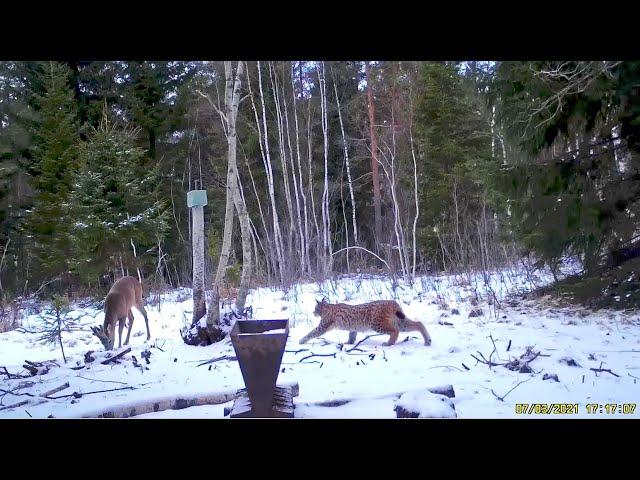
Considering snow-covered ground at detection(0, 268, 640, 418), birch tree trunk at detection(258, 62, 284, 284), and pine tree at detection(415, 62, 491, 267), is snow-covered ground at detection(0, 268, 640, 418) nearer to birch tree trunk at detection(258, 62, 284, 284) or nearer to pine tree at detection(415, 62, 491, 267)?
birch tree trunk at detection(258, 62, 284, 284)

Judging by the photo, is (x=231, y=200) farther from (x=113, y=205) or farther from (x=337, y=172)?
(x=337, y=172)

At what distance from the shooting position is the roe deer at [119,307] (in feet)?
11.4

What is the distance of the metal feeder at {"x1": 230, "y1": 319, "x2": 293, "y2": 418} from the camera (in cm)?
229

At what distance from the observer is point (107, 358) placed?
3.27m

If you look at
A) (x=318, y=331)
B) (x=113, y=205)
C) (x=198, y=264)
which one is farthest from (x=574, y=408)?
(x=113, y=205)

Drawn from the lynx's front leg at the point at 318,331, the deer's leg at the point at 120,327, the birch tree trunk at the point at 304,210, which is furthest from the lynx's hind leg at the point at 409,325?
the deer's leg at the point at 120,327

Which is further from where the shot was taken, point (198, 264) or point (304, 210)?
point (304, 210)

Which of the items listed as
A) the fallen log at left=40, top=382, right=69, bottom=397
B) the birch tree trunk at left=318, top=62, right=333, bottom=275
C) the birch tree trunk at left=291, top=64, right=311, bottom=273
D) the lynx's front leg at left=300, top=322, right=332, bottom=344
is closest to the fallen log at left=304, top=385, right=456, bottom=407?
the lynx's front leg at left=300, top=322, right=332, bottom=344

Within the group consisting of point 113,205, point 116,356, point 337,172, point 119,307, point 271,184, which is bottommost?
point 116,356

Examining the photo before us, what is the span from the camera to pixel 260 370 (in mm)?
2348

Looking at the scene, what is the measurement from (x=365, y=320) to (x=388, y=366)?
52 cm

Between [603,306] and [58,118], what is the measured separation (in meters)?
4.07
